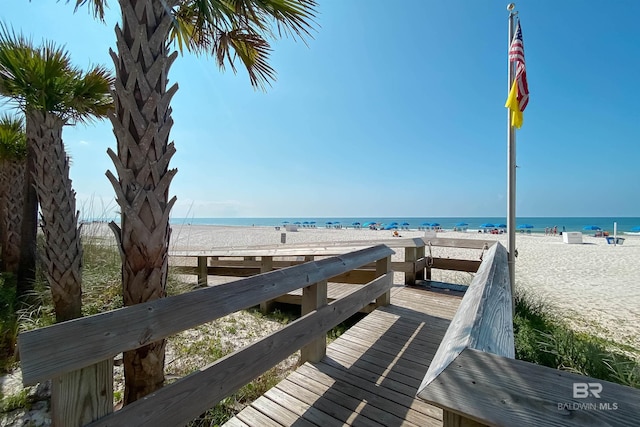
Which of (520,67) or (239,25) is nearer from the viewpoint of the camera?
(239,25)

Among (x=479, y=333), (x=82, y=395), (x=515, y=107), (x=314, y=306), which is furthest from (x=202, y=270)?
(x=515, y=107)

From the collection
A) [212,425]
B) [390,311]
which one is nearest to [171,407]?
[212,425]

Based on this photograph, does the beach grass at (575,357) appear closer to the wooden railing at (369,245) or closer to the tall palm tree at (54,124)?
the wooden railing at (369,245)

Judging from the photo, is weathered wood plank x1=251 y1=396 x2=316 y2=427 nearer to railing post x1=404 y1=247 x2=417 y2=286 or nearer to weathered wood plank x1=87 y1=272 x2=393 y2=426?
weathered wood plank x1=87 y1=272 x2=393 y2=426

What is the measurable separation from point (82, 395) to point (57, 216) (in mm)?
3619

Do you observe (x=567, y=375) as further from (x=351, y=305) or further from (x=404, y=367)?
(x=351, y=305)

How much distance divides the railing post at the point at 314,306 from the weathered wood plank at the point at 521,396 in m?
1.80

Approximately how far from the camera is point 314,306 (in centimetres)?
257

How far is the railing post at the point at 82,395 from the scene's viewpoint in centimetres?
102

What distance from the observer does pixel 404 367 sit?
2.60 m

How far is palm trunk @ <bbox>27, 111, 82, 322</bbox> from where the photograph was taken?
3.43 meters

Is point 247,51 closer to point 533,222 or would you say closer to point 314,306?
point 314,306

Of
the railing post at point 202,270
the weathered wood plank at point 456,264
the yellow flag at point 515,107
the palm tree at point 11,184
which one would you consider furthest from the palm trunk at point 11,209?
the yellow flag at point 515,107

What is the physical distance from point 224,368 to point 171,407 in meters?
0.33
